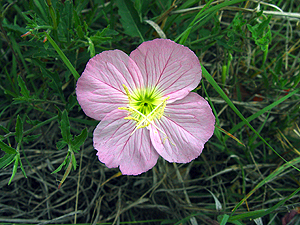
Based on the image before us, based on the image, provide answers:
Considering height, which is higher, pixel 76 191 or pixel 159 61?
pixel 159 61

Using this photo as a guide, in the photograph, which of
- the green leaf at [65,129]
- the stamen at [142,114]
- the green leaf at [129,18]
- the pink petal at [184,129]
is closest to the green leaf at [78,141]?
the green leaf at [65,129]

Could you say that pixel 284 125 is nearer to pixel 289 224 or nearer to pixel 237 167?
pixel 237 167

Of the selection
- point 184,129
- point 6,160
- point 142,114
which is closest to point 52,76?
point 6,160

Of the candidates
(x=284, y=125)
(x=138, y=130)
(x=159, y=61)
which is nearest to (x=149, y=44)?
(x=159, y=61)

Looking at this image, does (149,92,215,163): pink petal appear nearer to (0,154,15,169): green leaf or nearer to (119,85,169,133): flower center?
(119,85,169,133): flower center

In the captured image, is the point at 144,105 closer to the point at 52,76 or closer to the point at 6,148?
the point at 52,76

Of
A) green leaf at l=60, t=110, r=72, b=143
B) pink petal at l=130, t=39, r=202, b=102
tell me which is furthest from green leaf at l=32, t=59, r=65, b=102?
pink petal at l=130, t=39, r=202, b=102

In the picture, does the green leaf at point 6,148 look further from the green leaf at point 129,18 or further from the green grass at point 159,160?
the green leaf at point 129,18
